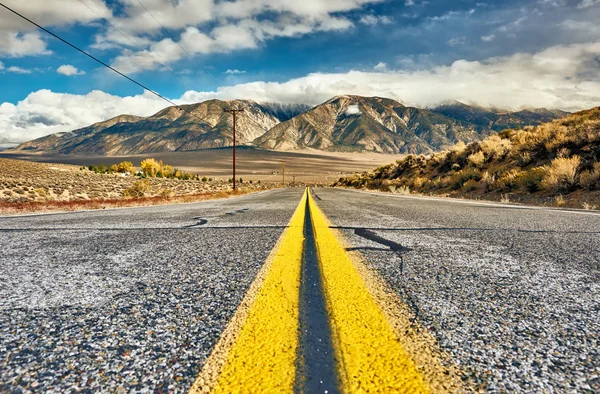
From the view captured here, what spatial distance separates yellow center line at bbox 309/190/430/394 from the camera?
938 millimetres

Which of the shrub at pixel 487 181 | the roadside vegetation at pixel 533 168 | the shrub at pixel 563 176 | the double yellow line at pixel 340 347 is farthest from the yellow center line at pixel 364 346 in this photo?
the shrub at pixel 487 181

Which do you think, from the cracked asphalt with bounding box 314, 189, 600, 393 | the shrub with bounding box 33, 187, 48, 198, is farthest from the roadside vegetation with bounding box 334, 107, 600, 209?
the shrub with bounding box 33, 187, 48, 198

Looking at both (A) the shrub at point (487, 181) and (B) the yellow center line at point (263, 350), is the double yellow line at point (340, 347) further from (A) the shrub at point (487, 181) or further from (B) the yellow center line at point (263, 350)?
(A) the shrub at point (487, 181)

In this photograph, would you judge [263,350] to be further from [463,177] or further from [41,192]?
[41,192]

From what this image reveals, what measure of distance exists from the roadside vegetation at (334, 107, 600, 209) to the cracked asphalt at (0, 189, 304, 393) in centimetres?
1128

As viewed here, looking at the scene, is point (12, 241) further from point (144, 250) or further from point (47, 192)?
point (47, 192)

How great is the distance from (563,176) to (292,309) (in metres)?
13.9

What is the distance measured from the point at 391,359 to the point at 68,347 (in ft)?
3.57

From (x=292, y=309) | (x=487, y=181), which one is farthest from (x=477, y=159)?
(x=292, y=309)

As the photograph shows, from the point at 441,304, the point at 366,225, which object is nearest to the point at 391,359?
the point at 441,304

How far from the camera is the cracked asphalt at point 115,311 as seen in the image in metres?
1.00

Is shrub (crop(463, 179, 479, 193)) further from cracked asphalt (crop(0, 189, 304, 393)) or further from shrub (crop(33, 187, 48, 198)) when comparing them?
shrub (crop(33, 187, 48, 198))

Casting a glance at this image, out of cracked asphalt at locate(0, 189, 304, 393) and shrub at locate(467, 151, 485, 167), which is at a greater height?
shrub at locate(467, 151, 485, 167)

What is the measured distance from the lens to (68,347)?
116 centimetres
